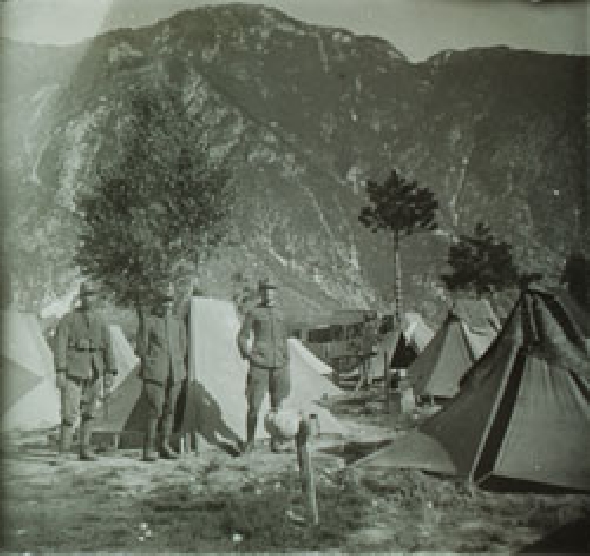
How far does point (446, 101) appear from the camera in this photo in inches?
215

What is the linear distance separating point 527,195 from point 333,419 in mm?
2028

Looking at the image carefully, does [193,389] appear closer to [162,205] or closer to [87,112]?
[162,205]

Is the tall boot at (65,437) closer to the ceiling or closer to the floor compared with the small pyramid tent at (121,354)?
closer to the floor

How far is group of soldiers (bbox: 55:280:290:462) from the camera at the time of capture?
5141 millimetres

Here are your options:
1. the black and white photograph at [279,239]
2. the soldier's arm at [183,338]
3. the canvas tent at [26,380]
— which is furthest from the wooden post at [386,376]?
the canvas tent at [26,380]

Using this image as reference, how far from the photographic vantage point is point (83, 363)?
520 centimetres

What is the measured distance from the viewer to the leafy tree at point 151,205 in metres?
5.10

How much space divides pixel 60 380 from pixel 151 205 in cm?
128

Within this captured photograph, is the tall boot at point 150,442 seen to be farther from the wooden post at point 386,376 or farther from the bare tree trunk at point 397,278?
the bare tree trunk at point 397,278

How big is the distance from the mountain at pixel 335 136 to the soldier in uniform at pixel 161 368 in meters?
Result: 0.36

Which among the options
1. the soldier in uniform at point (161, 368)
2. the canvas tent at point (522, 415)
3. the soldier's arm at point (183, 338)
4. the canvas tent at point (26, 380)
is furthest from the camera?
the soldier's arm at point (183, 338)

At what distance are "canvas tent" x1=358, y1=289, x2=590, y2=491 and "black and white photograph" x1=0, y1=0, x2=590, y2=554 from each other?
0.05 ft

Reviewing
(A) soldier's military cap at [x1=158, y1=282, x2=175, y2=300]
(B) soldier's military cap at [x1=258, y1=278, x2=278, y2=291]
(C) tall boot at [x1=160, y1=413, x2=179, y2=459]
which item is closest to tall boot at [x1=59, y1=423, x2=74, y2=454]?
(C) tall boot at [x1=160, y1=413, x2=179, y2=459]

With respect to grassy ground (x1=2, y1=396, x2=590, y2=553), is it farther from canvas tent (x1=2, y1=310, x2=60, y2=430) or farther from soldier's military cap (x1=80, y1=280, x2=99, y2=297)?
soldier's military cap (x1=80, y1=280, x2=99, y2=297)
